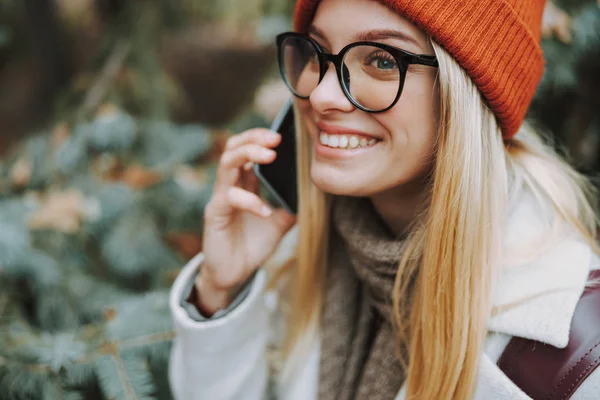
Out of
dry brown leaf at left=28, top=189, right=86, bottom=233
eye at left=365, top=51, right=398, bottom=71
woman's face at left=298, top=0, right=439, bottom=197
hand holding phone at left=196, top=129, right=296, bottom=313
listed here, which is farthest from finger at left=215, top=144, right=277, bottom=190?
dry brown leaf at left=28, top=189, right=86, bottom=233

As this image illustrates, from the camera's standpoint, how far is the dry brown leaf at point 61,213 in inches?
63.9

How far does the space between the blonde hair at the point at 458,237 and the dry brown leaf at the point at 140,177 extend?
3.53 feet

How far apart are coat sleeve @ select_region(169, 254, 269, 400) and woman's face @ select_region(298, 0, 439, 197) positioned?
48 centimetres

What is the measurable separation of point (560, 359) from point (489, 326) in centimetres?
15

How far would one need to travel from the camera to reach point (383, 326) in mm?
1334

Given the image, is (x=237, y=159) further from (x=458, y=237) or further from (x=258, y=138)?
(x=458, y=237)

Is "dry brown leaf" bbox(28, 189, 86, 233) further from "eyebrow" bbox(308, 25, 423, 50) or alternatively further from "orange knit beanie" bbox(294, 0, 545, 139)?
"eyebrow" bbox(308, 25, 423, 50)

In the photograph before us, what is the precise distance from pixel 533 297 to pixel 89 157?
5.42 feet

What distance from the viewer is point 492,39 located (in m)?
1.05

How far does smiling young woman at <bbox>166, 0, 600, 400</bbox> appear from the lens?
1.03m

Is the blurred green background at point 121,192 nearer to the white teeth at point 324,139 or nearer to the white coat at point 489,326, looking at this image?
the white coat at point 489,326

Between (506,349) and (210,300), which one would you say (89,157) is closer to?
(210,300)

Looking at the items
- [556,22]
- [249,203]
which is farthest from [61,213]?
[556,22]

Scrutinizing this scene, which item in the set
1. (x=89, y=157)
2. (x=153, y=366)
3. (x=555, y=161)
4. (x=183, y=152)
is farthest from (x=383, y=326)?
(x=89, y=157)
